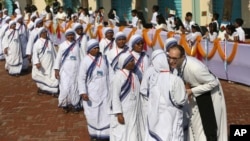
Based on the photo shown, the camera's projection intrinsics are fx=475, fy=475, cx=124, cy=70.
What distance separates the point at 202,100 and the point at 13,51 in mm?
8870

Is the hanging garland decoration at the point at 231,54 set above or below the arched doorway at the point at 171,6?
below

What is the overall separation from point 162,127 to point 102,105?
2190 millimetres

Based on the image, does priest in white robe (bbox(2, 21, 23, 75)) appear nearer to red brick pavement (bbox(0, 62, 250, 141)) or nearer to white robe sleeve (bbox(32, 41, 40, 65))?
red brick pavement (bbox(0, 62, 250, 141))

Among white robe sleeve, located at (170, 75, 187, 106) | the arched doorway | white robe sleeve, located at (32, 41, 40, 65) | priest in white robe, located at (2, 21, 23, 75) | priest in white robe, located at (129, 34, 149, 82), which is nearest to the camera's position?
white robe sleeve, located at (170, 75, 187, 106)

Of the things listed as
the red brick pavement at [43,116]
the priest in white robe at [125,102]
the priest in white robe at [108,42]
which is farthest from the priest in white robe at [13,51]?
the priest in white robe at [125,102]

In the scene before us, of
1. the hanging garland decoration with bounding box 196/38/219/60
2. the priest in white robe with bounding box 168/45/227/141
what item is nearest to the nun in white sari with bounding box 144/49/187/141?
the priest in white robe with bounding box 168/45/227/141

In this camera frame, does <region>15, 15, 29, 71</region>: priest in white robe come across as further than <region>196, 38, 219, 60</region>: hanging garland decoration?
Yes

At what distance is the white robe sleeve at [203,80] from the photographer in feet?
17.1

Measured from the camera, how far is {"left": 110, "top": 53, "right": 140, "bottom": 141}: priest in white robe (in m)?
5.78

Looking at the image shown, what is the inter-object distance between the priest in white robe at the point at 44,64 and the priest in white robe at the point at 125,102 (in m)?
4.87

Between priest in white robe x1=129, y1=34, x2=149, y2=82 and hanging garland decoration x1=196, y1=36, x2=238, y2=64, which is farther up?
priest in white robe x1=129, y1=34, x2=149, y2=82

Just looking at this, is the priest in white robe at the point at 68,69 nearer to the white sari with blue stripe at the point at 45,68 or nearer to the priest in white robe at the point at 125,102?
the white sari with blue stripe at the point at 45,68

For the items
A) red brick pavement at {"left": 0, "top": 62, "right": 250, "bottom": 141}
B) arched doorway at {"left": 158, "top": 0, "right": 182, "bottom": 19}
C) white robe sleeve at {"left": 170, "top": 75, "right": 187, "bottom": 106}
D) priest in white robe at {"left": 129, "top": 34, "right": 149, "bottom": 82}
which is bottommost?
red brick pavement at {"left": 0, "top": 62, "right": 250, "bottom": 141}

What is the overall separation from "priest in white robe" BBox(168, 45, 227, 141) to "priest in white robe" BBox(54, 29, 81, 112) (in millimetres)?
3970
